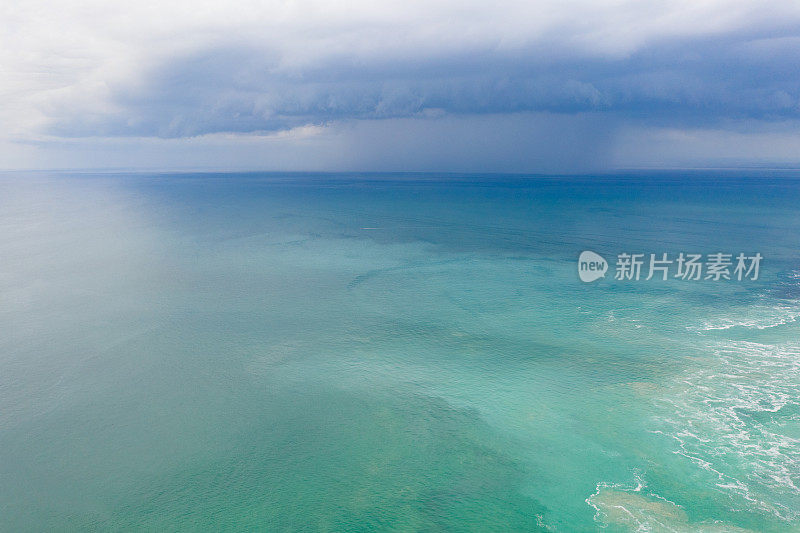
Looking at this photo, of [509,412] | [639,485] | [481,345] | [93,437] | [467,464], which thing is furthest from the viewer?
[481,345]

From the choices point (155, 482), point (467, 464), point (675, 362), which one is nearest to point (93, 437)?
point (155, 482)

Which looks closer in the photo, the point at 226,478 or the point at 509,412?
the point at 226,478

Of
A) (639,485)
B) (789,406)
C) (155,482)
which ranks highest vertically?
(789,406)

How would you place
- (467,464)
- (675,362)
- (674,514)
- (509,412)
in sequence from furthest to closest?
1. (675,362)
2. (509,412)
3. (467,464)
4. (674,514)

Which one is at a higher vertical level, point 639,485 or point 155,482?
point 639,485

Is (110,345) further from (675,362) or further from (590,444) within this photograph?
(675,362)

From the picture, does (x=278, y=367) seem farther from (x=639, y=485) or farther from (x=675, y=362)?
(x=675, y=362)
